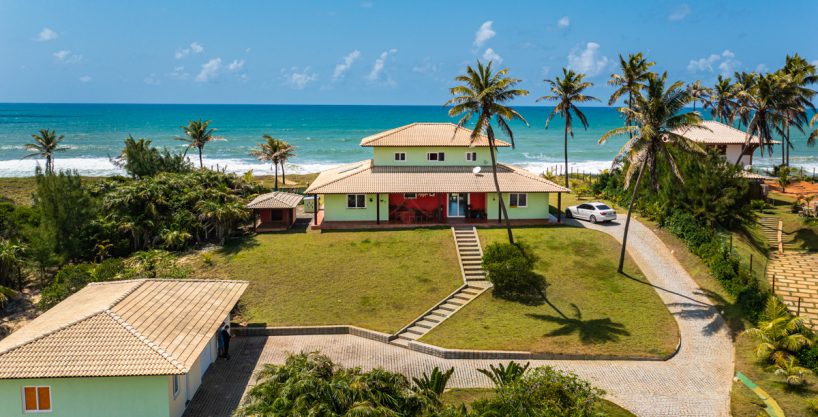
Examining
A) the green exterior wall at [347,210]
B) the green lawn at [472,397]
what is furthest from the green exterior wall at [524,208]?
the green lawn at [472,397]

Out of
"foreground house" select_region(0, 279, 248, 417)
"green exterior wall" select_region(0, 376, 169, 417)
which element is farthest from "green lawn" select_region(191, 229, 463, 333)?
"green exterior wall" select_region(0, 376, 169, 417)

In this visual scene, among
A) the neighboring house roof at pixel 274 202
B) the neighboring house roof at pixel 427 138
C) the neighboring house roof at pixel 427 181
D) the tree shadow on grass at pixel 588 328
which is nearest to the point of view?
the tree shadow on grass at pixel 588 328

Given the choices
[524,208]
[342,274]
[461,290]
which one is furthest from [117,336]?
[524,208]

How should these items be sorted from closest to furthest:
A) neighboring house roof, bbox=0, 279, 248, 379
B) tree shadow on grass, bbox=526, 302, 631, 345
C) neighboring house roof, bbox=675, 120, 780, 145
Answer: neighboring house roof, bbox=0, 279, 248, 379 < tree shadow on grass, bbox=526, 302, 631, 345 < neighboring house roof, bbox=675, 120, 780, 145

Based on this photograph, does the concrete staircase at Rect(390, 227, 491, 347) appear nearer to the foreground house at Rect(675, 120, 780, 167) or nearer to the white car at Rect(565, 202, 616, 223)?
the white car at Rect(565, 202, 616, 223)

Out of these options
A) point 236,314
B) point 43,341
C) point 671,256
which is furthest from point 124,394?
point 671,256

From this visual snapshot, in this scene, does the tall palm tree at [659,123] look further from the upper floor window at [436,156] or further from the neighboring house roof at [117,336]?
the neighboring house roof at [117,336]
